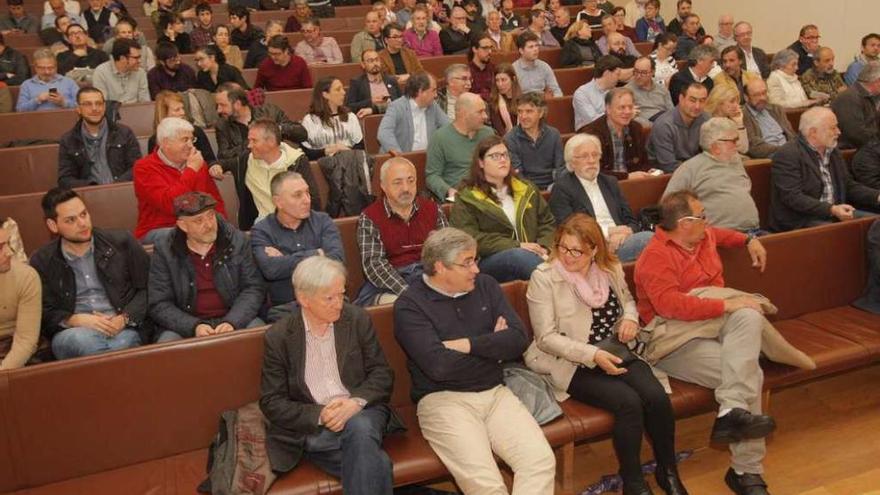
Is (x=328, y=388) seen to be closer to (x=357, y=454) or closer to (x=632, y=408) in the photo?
(x=357, y=454)

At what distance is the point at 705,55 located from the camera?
5.61m

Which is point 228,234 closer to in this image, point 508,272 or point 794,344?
point 508,272

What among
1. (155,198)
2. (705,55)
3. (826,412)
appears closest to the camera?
(826,412)

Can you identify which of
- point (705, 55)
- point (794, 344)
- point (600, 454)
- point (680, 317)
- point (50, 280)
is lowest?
point (600, 454)

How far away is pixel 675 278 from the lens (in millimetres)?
2867

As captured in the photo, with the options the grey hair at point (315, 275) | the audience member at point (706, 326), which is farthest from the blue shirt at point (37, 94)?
the audience member at point (706, 326)

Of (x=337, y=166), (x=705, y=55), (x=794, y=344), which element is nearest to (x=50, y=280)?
(x=337, y=166)

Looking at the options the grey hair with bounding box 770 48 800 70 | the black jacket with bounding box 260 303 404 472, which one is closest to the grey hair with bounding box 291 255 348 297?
the black jacket with bounding box 260 303 404 472

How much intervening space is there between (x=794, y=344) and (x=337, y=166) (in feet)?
7.56

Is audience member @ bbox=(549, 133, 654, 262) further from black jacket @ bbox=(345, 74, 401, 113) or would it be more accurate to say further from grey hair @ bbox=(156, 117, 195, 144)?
black jacket @ bbox=(345, 74, 401, 113)

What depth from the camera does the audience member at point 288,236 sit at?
3076 mm

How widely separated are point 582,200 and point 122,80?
3.48 m

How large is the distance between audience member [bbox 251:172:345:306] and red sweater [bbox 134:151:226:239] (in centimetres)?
59

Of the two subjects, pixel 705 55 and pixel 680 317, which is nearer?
pixel 680 317
